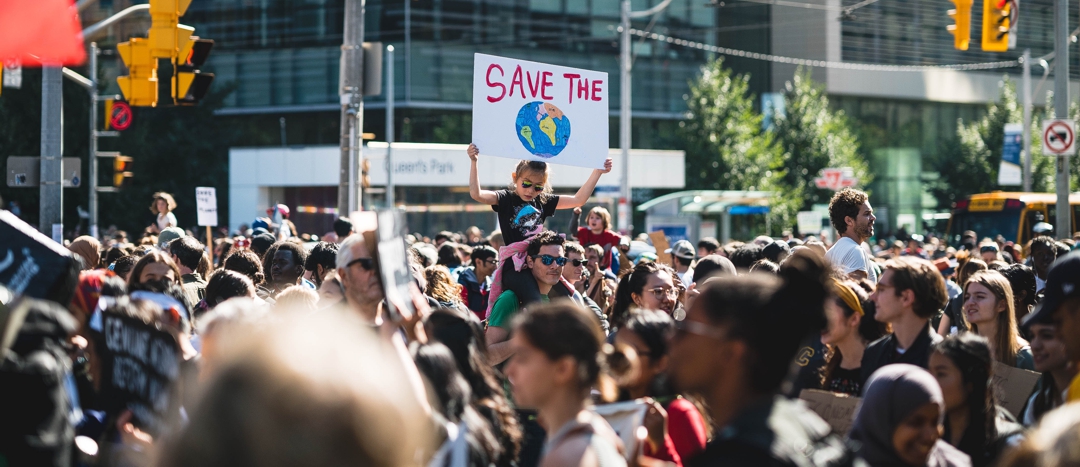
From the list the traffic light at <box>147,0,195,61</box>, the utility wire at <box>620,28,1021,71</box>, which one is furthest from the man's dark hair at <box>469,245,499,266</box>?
the utility wire at <box>620,28,1021,71</box>

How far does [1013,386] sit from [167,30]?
1108 cm

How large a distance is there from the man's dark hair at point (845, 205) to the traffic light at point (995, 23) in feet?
33.1

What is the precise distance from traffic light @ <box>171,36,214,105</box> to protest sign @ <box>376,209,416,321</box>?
33.1 feet

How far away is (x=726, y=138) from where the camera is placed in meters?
41.8

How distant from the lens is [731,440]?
2.53 meters

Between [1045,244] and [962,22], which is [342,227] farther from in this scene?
[962,22]

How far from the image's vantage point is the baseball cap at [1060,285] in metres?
4.13

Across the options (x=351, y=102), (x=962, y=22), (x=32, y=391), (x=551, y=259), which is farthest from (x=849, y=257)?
(x=962, y=22)

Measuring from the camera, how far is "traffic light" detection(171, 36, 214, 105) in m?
13.5

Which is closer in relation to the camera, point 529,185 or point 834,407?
point 834,407

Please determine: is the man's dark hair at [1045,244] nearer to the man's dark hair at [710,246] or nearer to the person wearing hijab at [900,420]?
the man's dark hair at [710,246]

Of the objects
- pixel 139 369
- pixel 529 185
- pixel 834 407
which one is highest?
pixel 529 185

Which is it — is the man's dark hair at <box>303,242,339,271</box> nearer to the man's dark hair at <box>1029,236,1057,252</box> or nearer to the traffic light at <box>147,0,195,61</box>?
the traffic light at <box>147,0,195,61</box>

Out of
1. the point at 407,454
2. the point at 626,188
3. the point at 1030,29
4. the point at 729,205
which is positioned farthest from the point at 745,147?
the point at 407,454
